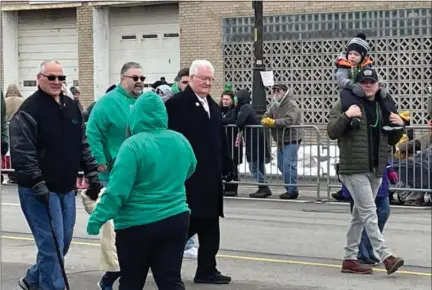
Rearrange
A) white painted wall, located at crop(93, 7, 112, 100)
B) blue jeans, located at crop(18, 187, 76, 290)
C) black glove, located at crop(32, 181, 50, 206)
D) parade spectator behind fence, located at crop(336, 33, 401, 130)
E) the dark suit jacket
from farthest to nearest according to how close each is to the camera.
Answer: white painted wall, located at crop(93, 7, 112, 100) < parade spectator behind fence, located at crop(336, 33, 401, 130) < the dark suit jacket < blue jeans, located at crop(18, 187, 76, 290) < black glove, located at crop(32, 181, 50, 206)

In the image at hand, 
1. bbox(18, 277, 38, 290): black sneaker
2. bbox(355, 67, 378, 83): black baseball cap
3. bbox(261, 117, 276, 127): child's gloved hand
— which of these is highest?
bbox(355, 67, 378, 83): black baseball cap

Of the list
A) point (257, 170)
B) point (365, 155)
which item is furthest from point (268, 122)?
point (365, 155)

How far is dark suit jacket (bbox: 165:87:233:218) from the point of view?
8438 millimetres

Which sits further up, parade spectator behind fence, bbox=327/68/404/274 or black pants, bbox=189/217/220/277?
parade spectator behind fence, bbox=327/68/404/274

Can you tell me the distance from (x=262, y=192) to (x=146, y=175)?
33.7ft

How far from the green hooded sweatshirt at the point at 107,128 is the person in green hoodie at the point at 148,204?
2.00m

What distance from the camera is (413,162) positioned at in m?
14.9

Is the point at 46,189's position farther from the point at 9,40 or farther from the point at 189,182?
the point at 9,40

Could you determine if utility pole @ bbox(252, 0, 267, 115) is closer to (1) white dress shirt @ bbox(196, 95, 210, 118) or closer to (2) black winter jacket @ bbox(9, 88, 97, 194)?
(1) white dress shirt @ bbox(196, 95, 210, 118)

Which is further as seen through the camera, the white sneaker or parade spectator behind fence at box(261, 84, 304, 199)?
parade spectator behind fence at box(261, 84, 304, 199)

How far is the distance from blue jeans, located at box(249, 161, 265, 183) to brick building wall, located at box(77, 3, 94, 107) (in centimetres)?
1090

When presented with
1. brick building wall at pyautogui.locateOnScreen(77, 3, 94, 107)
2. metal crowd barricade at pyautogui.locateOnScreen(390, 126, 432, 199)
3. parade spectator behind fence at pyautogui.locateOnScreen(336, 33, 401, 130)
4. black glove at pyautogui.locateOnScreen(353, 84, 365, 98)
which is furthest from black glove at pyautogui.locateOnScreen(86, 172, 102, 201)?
brick building wall at pyautogui.locateOnScreen(77, 3, 94, 107)

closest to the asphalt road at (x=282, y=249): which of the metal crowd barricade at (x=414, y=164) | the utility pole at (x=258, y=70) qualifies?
the metal crowd barricade at (x=414, y=164)

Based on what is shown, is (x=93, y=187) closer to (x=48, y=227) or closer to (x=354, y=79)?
(x=48, y=227)
